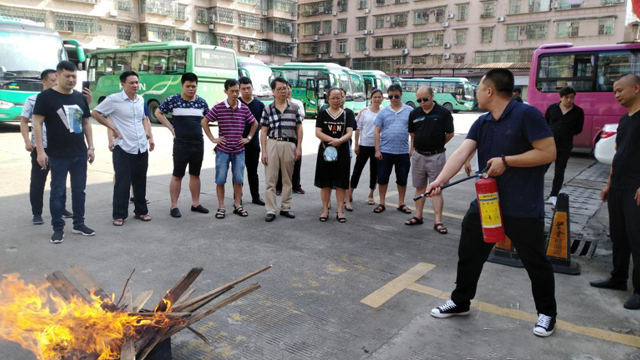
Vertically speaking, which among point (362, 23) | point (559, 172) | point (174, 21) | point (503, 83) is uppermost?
point (362, 23)

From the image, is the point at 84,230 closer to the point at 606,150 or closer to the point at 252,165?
the point at 252,165

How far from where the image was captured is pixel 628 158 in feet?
11.6

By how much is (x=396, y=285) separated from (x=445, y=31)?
45.9 meters

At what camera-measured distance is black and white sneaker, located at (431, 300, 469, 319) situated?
10.6ft

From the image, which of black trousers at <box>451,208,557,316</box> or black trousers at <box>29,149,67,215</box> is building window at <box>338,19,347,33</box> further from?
black trousers at <box>451,208,557,316</box>

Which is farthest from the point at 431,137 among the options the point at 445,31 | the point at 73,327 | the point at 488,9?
the point at 445,31

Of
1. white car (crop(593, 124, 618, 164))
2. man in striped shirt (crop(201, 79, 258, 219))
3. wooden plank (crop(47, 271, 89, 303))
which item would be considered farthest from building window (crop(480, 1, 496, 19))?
wooden plank (crop(47, 271, 89, 303))

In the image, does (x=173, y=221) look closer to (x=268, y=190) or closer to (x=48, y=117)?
(x=268, y=190)

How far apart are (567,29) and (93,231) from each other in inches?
→ 1691

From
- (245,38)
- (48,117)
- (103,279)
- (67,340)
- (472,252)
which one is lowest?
(103,279)

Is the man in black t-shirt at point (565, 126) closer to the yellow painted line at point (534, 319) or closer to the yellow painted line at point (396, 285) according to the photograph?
the yellow painted line at point (396, 285)

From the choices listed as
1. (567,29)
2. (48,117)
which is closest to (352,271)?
(48,117)

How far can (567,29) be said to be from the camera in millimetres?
38969

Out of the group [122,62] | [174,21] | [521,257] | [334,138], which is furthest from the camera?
[174,21]
